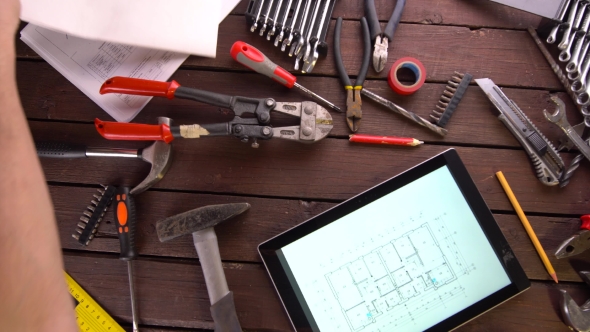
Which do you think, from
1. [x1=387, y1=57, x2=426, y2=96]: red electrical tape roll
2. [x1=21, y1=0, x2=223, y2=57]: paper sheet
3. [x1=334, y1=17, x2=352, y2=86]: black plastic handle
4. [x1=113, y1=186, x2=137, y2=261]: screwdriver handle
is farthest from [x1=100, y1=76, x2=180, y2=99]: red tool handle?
[x1=387, y1=57, x2=426, y2=96]: red electrical tape roll

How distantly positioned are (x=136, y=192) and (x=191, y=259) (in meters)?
0.20

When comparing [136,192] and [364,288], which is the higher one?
[136,192]

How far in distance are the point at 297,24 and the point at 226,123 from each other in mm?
303

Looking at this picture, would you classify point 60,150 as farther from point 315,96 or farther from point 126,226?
point 315,96

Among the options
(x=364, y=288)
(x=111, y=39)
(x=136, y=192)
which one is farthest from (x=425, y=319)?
(x=111, y=39)

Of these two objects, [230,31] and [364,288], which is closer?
[364,288]

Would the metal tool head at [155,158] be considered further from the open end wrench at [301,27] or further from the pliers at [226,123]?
the open end wrench at [301,27]

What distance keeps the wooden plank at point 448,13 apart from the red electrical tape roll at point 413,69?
127 mm

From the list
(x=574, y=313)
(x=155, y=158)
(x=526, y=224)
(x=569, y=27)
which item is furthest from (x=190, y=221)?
(x=569, y=27)

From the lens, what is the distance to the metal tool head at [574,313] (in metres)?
0.83

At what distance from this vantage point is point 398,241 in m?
0.79

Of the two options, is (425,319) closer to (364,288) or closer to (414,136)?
(364,288)

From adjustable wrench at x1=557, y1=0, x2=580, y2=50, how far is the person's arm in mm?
1072

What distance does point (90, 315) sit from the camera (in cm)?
86
